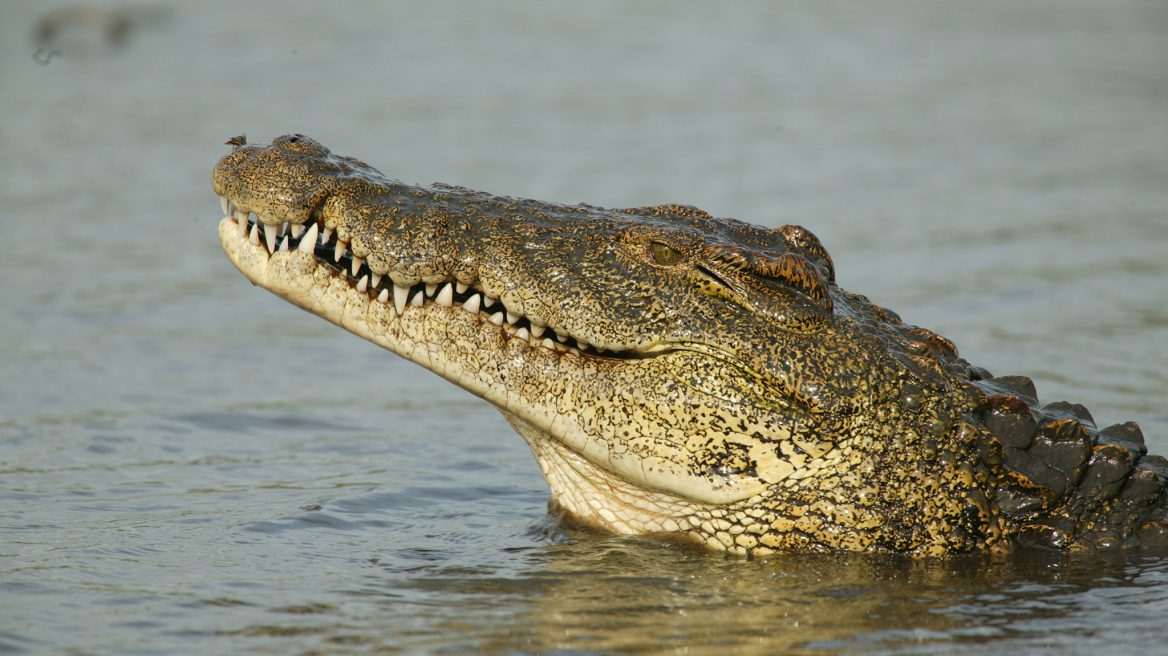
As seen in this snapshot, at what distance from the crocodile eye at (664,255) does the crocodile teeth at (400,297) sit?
0.86 meters

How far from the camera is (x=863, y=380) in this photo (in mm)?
3895

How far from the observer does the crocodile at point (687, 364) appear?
3854 millimetres

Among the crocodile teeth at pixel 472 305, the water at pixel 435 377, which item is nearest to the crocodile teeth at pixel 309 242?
the crocodile teeth at pixel 472 305

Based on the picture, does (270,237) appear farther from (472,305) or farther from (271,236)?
(472,305)

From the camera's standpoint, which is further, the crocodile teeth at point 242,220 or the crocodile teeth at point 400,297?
the crocodile teeth at point 242,220

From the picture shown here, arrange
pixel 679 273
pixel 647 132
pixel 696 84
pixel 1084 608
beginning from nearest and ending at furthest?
1. pixel 1084 608
2. pixel 679 273
3. pixel 647 132
4. pixel 696 84

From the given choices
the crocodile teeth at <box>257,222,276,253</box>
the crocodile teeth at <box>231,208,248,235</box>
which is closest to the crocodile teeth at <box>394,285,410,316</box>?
the crocodile teeth at <box>257,222,276,253</box>

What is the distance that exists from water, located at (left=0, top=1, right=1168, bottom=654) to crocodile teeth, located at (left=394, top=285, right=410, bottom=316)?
93 cm

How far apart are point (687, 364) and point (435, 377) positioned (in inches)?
134

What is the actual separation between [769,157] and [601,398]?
943cm

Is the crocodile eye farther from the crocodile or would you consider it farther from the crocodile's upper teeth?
the crocodile's upper teeth

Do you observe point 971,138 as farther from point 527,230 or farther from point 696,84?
point 527,230

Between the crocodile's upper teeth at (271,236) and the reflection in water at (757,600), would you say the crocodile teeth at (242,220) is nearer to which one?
the crocodile's upper teeth at (271,236)

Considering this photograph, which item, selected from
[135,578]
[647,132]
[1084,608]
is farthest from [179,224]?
[1084,608]
